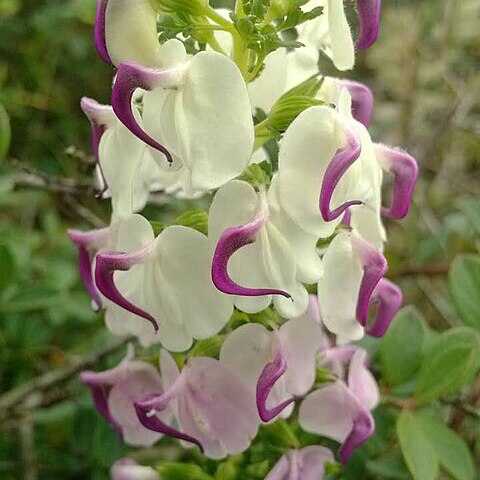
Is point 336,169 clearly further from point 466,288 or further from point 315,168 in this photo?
point 466,288

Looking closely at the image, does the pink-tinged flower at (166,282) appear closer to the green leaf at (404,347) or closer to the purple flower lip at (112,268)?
the purple flower lip at (112,268)

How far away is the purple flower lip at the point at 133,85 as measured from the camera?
20.9 inches

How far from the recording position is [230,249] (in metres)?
0.53

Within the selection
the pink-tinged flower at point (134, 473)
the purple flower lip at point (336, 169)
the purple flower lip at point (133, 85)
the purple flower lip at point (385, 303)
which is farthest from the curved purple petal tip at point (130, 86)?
the pink-tinged flower at point (134, 473)

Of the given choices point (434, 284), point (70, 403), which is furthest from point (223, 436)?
point (434, 284)

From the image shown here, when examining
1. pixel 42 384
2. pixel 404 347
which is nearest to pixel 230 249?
pixel 404 347

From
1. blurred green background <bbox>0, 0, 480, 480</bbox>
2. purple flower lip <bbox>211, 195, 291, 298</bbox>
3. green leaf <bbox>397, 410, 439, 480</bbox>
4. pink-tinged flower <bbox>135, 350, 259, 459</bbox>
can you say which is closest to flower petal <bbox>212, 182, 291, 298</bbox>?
purple flower lip <bbox>211, 195, 291, 298</bbox>

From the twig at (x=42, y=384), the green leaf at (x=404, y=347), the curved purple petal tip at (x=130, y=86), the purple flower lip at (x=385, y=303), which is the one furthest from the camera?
the twig at (x=42, y=384)

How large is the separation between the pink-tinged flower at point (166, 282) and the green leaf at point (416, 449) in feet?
0.73

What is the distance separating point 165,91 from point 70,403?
575 mm

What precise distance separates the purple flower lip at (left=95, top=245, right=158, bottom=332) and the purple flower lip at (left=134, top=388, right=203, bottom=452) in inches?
3.0

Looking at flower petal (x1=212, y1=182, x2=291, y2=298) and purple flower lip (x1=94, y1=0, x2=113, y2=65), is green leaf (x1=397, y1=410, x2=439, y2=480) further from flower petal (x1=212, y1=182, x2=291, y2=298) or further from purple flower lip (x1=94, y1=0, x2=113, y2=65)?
purple flower lip (x1=94, y1=0, x2=113, y2=65)

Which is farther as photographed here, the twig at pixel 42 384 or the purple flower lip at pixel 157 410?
the twig at pixel 42 384

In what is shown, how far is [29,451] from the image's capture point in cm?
108
